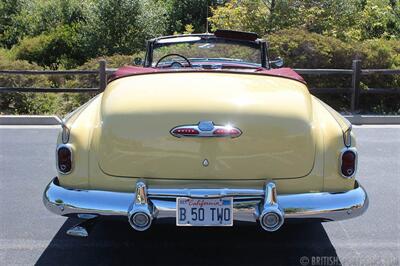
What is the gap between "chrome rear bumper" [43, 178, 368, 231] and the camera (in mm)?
3529

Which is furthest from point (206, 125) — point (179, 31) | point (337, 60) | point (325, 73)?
point (179, 31)

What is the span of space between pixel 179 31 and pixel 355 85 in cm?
1007

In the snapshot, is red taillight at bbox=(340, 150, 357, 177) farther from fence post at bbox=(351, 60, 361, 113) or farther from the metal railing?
fence post at bbox=(351, 60, 361, 113)

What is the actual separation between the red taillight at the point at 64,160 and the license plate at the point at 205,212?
82cm

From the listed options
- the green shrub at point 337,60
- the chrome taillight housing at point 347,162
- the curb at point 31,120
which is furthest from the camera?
the green shrub at point 337,60

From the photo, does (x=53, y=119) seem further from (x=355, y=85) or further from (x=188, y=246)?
(x=188, y=246)

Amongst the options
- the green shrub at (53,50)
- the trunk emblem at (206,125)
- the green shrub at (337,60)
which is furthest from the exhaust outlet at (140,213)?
the green shrub at (53,50)

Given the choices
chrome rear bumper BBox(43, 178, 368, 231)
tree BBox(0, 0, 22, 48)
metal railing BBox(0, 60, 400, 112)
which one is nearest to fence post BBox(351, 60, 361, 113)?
metal railing BBox(0, 60, 400, 112)

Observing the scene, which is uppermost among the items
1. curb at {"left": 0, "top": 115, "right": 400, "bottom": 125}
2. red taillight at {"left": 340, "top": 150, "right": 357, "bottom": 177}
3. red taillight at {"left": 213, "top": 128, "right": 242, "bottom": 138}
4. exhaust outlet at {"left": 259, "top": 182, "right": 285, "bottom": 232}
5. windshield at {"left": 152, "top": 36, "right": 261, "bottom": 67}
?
windshield at {"left": 152, "top": 36, "right": 261, "bottom": 67}

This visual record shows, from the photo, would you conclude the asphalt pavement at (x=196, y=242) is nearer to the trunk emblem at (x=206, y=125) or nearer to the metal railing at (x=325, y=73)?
the trunk emblem at (x=206, y=125)

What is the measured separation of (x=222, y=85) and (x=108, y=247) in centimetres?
149

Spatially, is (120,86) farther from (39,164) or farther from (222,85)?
(39,164)

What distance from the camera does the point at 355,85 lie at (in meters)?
10.7

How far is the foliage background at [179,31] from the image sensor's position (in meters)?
11.3
